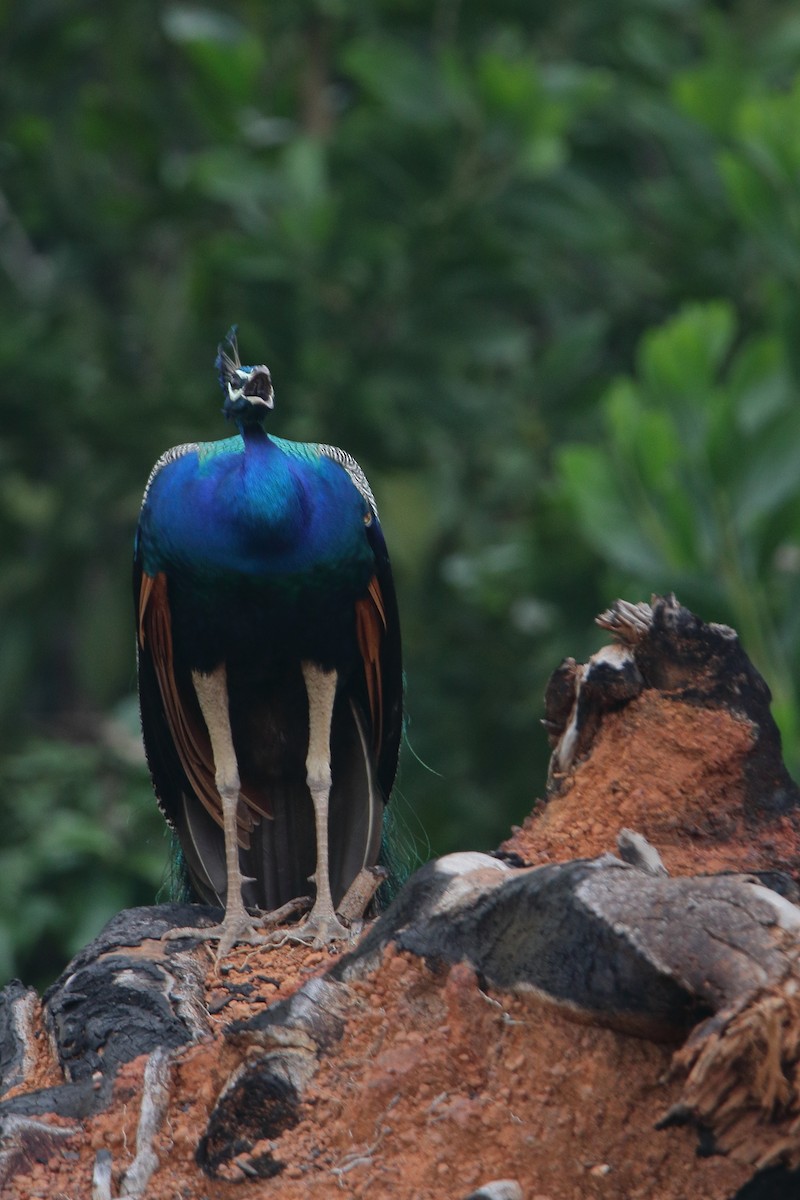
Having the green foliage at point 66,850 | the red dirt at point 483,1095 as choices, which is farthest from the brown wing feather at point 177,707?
the green foliage at point 66,850

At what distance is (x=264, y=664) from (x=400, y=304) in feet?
16.1

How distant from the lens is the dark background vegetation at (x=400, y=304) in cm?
788

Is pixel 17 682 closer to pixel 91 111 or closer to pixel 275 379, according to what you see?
A: pixel 275 379

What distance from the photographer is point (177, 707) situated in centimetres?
493

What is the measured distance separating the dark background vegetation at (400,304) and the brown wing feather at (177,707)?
245 centimetres

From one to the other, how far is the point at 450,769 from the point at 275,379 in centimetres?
234

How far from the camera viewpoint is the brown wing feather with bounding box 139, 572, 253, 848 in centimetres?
475

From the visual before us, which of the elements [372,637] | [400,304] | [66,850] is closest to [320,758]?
[372,637]

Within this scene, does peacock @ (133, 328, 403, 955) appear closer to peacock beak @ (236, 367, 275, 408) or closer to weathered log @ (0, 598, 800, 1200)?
peacock beak @ (236, 367, 275, 408)

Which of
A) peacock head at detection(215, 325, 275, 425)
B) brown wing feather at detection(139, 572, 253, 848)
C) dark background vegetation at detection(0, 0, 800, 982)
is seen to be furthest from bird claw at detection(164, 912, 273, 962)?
dark background vegetation at detection(0, 0, 800, 982)

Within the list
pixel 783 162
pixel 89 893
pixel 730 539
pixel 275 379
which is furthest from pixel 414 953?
pixel 275 379

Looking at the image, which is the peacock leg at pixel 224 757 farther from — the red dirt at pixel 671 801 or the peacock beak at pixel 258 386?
the red dirt at pixel 671 801

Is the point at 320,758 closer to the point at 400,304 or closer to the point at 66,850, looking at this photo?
the point at 66,850

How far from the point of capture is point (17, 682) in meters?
9.62
